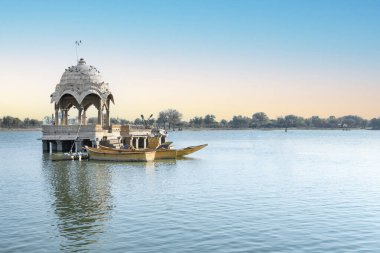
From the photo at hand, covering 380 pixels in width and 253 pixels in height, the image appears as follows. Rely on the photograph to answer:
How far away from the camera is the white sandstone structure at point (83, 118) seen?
253 feet

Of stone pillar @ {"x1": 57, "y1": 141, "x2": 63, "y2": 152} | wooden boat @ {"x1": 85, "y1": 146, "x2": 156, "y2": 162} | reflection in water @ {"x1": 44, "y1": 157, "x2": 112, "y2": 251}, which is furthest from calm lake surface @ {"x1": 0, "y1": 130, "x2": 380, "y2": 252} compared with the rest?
stone pillar @ {"x1": 57, "y1": 141, "x2": 63, "y2": 152}

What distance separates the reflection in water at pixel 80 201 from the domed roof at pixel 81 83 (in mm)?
24875

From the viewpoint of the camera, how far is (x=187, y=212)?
98.4 ft

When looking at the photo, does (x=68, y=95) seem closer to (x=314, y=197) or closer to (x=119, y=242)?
(x=314, y=197)

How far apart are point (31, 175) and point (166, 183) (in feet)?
51.1

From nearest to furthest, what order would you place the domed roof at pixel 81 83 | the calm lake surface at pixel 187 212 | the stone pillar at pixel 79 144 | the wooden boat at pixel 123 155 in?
the calm lake surface at pixel 187 212, the wooden boat at pixel 123 155, the stone pillar at pixel 79 144, the domed roof at pixel 81 83

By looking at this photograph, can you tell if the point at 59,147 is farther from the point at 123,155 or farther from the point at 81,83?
the point at 123,155

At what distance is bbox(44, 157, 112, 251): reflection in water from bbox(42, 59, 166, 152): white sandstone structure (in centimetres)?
1837

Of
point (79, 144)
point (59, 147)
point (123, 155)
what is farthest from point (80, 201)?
point (59, 147)

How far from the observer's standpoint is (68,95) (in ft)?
283

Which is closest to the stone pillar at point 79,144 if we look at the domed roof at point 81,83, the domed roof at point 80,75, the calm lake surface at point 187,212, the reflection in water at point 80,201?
the domed roof at point 81,83

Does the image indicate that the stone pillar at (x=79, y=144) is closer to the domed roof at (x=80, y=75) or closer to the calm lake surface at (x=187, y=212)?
the domed roof at (x=80, y=75)

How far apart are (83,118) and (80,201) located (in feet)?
191

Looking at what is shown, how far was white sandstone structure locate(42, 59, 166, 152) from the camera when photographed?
77.1 metres
